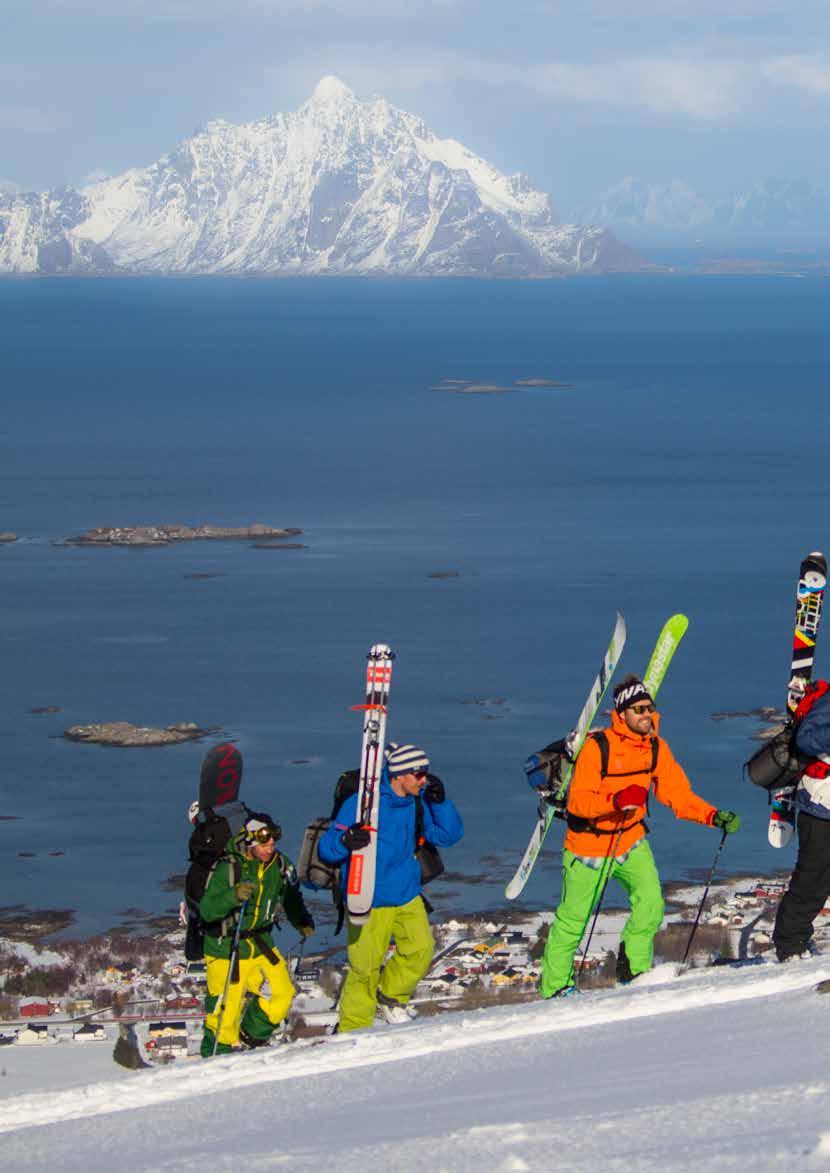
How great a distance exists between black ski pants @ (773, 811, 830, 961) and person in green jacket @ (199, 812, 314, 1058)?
5.89 feet

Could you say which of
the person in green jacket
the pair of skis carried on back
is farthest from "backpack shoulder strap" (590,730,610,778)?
the person in green jacket

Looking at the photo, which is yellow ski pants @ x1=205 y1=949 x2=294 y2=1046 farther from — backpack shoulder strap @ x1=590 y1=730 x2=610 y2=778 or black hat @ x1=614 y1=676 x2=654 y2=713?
black hat @ x1=614 y1=676 x2=654 y2=713

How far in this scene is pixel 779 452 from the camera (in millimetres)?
115875

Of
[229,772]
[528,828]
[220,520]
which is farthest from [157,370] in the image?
[229,772]

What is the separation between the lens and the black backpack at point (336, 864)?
283 inches

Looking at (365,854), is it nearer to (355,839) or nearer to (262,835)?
(355,839)

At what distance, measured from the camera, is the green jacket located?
7117mm

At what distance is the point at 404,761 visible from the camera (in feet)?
23.3

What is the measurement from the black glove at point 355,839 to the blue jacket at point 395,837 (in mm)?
87

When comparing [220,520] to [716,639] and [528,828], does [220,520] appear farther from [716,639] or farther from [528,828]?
[528,828]

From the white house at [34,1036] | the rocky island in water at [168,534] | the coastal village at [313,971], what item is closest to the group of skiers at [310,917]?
the coastal village at [313,971]

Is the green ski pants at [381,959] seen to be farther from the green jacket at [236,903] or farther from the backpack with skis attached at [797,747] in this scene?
the backpack with skis attached at [797,747]

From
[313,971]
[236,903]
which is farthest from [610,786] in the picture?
[313,971]

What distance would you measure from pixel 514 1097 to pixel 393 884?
224 cm
